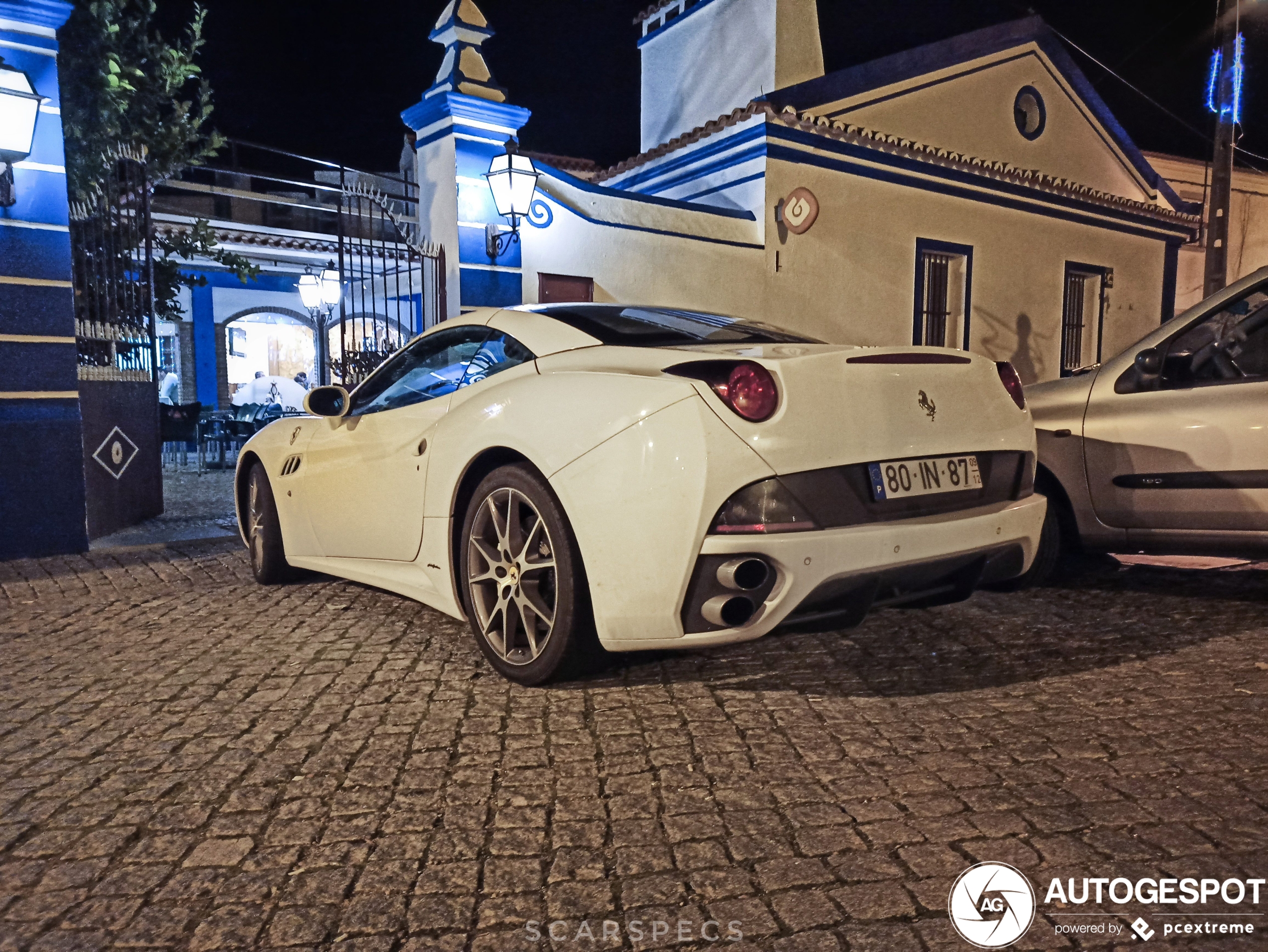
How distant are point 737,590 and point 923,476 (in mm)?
765

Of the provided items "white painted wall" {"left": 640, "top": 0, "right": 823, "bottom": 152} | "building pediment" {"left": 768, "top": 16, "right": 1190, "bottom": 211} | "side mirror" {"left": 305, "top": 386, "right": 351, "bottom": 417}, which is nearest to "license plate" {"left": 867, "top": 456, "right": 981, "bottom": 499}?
"side mirror" {"left": 305, "top": 386, "right": 351, "bottom": 417}

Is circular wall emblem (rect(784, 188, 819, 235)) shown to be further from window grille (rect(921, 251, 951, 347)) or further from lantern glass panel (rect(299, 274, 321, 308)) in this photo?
lantern glass panel (rect(299, 274, 321, 308))

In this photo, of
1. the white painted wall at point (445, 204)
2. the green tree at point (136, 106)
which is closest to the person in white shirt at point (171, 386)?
the green tree at point (136, 106)

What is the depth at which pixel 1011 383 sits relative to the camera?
133 inches

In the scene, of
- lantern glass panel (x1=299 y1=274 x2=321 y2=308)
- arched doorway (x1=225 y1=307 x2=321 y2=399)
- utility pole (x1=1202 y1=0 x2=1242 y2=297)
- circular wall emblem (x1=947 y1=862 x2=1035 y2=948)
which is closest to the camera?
circular wall emblem (x1=947 y1=862 x2=1035 y2=948)

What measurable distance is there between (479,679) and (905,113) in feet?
34.8

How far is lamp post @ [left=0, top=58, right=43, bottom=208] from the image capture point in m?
5.30

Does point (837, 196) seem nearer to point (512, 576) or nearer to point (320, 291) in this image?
point (320, 291)

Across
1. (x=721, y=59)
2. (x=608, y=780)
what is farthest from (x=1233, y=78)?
(x=608, y=780)

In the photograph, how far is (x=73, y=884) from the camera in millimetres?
1944

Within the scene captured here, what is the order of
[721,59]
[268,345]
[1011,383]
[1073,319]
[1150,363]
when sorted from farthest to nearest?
1. [268,345]
2. [1073,319]
3. [721,59]
4. [1150,363]
5. [1011,383]

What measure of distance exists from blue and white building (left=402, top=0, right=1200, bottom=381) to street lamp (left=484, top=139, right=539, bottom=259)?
0.33 ft

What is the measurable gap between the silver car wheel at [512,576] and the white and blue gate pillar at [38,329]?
3.99 metres

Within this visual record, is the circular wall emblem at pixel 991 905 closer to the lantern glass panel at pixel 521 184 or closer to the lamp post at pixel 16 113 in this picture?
the lamp post at pixel 16 113
